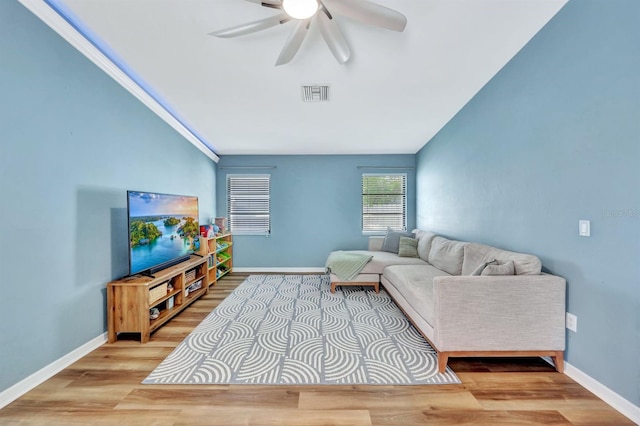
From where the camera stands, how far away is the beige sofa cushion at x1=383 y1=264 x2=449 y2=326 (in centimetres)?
202

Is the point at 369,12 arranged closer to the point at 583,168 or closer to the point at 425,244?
the point at 583,168

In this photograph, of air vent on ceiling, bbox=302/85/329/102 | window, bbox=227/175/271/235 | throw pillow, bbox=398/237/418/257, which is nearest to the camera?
air vent on ceiling, bbox=302/85/329/102

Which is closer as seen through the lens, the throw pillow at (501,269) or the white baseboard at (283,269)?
the throw pillow at (501,269)

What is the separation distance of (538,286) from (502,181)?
3.58ft

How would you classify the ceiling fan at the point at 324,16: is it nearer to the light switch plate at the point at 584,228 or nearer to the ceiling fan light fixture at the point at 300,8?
the ceiling fan light fixture at the point at 300,8

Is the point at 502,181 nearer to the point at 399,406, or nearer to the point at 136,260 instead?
the point at 399,406

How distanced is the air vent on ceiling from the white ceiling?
0.07 metres

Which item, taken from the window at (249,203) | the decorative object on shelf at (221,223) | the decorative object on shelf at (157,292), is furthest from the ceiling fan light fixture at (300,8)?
the decorative object on shelf at (221,223)

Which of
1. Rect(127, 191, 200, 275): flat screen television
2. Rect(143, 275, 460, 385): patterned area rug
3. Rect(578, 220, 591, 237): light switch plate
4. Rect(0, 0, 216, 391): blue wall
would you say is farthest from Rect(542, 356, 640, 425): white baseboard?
Rect(0, 0, 216, 391): blue wall

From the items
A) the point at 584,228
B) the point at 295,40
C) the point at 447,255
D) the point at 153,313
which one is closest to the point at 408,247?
the point at 447,255

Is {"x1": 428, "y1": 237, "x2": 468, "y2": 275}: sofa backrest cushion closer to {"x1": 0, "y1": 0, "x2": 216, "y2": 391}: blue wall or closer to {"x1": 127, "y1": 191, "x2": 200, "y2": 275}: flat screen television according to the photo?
{"x1": 127, "y1": 191, "x2": 200, "y2": 275}: flat screen television

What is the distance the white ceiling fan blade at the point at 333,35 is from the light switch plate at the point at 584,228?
80.1 inches

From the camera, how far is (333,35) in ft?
5.46

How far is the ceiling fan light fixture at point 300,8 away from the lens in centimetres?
137
